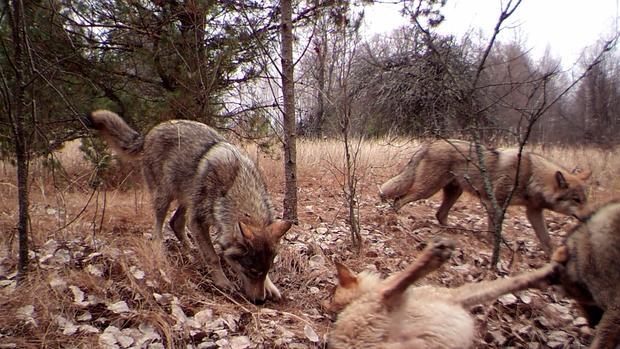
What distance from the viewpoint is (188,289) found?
10.4 ft

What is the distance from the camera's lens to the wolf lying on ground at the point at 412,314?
208cm

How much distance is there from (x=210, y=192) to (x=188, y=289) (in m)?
1.09

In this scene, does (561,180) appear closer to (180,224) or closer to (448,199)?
(448,199)

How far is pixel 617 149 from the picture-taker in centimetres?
1078

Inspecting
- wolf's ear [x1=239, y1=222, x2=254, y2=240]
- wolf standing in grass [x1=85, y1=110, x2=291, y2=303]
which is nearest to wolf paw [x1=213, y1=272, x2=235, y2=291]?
wolf standing in grass [x1=85, y1=110, x2=291, y2=303]

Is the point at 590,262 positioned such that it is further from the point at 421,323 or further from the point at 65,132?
the point at 65,132

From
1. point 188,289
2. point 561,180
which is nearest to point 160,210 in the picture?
point 188,289

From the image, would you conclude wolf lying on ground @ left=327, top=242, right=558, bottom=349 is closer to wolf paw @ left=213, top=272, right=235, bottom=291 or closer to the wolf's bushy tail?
wolf paw @ left=213, top=272, right=235, bottom=291

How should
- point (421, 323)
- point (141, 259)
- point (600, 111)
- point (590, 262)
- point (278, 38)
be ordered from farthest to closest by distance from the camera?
point (600, 111) → point (278, 38) → point (141, 259) → point (590, 262) → point (421, 323)

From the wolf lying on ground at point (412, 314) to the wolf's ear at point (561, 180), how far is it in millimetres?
3458

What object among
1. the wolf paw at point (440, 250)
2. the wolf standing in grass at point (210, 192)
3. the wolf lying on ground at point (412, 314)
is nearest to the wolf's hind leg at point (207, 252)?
the wolf standing in grass at point (210, 192)

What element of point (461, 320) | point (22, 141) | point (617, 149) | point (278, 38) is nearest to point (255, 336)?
point (461, 320)

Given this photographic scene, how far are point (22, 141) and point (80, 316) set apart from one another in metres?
1.27

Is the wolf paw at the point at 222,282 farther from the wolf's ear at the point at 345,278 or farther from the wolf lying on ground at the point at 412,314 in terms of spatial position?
the wolf lying on ground at the point at 412,314
